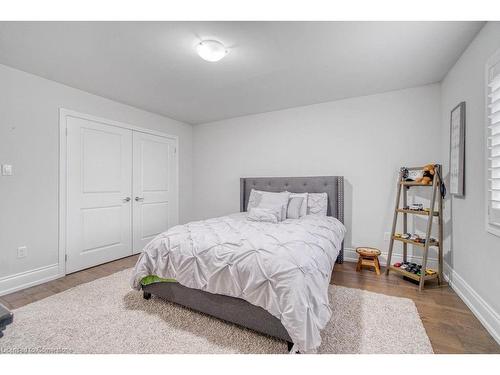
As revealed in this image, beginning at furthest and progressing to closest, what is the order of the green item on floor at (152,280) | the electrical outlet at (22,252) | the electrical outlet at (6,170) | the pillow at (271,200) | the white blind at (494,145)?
the pillow at (271,200) → the electrical outlet at (22,252) → the electrical outlet at (6,170) → the green item on floor at (152,280) → the white blind at (494,145)

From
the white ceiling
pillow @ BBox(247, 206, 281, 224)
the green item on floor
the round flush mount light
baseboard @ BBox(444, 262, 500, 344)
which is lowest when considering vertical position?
baseboard @ BBox(444, 262, 500, 344)

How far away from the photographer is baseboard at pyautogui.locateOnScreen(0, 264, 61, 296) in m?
2.40

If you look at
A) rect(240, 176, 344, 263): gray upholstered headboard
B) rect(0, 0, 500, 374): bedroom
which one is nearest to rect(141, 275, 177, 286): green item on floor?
rect(0, 0, 500, 374): bedroom

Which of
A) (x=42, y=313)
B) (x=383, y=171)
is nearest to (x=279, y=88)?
(x=383, y=171)

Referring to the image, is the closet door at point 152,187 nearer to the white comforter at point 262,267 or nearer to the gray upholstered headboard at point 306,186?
the gray upholstered headboard at point 306,186

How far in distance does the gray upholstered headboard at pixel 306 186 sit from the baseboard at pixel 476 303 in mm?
1161

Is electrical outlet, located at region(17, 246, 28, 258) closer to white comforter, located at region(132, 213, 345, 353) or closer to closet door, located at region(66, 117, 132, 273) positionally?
closet door, located at region(66, 117, 132, 273)

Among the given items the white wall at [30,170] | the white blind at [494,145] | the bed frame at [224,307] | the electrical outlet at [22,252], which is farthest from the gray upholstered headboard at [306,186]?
the electrical outlet at [22,252]

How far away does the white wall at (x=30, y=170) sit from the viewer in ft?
7.91

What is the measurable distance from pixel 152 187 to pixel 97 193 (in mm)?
886

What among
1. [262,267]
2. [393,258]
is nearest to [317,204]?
[393,258]

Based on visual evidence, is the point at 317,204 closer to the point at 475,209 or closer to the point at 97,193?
the point at 475,209

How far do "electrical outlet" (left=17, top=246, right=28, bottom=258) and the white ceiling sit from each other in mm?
1885

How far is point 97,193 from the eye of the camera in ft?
10.6
